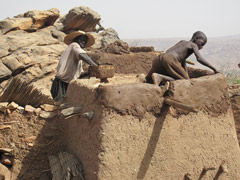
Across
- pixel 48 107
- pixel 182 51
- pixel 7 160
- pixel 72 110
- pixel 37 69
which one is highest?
pixel 182 51

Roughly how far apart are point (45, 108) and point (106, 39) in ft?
29.5

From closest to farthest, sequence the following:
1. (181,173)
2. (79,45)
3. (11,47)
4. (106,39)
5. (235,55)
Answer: (181,173) → (79,45) → (11,47) → (106,39) → (235,55)

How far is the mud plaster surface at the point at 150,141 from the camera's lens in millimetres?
2885

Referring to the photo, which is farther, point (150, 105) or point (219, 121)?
point (219, 121)

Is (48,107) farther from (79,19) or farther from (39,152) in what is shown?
(79,19)

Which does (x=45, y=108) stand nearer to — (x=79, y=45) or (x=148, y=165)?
(x=79, y=45)

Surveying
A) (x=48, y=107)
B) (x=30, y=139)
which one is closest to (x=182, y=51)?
(x=48, y=107)

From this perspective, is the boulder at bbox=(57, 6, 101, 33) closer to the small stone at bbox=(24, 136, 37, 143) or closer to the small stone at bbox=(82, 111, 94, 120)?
the small stone at bbox=(24, 136, 37, 143)

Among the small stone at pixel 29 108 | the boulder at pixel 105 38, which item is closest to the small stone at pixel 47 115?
the small stone at pixel 29 108

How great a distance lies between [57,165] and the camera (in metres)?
3.59

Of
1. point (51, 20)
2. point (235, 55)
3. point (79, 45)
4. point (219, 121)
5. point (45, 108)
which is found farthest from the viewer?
point (235, 55)

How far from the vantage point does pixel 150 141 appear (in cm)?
303

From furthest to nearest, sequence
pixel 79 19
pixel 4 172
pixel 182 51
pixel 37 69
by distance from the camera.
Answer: pixel 79 19, pixel 37 69, pixel 4 172, pixel 182 51

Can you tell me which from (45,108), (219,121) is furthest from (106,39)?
(219,121)
